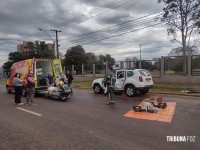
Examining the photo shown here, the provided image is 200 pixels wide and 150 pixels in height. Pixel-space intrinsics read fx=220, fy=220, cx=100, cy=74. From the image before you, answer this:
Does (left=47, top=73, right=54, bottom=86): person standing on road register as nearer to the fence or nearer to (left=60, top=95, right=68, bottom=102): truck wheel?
(left=60, top=95, right=68, bottom=102): truck wheel

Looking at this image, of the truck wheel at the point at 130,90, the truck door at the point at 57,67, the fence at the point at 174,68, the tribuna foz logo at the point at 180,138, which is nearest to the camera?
the tribuna foz logo at the point at 180,138

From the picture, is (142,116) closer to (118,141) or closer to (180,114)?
(180,114)

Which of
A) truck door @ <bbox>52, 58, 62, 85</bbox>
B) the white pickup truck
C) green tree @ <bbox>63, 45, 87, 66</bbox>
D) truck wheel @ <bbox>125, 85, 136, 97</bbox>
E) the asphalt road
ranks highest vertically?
green tree @ <bbox>63, 45, 87, 66</bbox>

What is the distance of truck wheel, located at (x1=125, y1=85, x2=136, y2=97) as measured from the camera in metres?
13.3

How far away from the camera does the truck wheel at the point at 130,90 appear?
43.5 feet

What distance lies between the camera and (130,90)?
13.4 m

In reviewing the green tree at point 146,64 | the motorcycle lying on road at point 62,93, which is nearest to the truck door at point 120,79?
the motorcycle lying on road at point 62,93

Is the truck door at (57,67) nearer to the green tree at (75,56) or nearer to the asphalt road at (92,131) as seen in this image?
the asphalt road at (92,131)

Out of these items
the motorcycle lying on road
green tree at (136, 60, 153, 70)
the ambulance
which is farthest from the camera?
green tree at (136, 60, 153, 70)

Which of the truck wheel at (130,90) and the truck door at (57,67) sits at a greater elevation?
the truck door at (57,67)

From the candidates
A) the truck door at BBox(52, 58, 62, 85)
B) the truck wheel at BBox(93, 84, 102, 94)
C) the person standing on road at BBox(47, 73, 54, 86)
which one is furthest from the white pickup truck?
the person standing on road at BBox(47, 73, 54, 86)

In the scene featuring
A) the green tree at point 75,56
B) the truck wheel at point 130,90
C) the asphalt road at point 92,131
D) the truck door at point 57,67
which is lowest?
the asphalt road at point 92,131

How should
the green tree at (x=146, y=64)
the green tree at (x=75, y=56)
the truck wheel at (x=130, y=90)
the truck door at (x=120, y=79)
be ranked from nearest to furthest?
the truck wheel at (x=130, y=90)
the truck door at (x=120, y=79)
the green tree at (x=146, y=64)
the green tree at (x=75, y=56)

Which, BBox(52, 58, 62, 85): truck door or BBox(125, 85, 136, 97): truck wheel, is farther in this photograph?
BBox(52, 58, 62, 85): truck door
